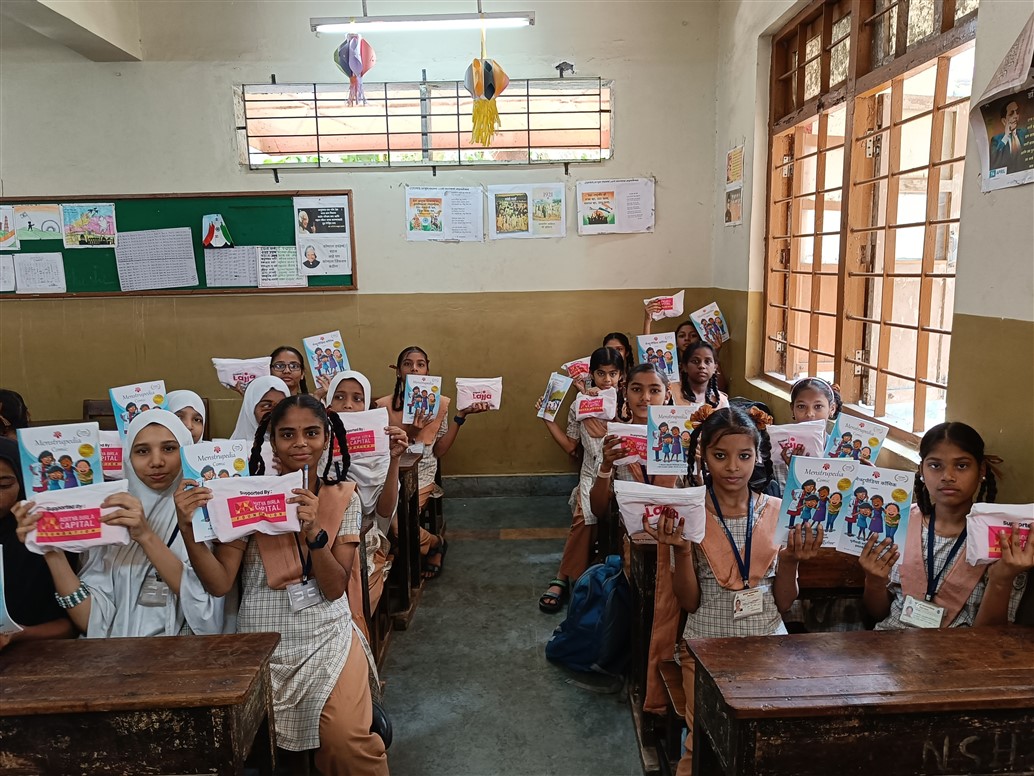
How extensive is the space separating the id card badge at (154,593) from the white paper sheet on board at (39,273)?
3872 mm

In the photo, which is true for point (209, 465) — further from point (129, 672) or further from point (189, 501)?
point (129, 672)

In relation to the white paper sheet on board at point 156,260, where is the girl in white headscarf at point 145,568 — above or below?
below

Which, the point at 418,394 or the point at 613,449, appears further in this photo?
the point at 418,394

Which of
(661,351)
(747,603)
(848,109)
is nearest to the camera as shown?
(747,603)

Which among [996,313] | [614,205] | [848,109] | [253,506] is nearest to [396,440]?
[253,506]

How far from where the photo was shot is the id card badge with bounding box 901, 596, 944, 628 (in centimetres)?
181

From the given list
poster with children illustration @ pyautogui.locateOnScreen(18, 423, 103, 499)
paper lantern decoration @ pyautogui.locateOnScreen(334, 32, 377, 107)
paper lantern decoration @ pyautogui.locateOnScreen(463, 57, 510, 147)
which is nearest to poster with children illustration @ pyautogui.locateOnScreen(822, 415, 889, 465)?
poster with children illustration @ pyautogui.locateOnScreen(18, 423, 103, 499)

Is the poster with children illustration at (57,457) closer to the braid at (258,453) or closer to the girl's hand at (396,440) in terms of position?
the braid at (258,453)

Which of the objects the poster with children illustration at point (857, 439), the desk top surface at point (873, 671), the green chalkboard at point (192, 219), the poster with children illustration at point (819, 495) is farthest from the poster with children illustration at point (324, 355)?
the desk top surface at point (873, 671)

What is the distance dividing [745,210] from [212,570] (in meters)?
3.60

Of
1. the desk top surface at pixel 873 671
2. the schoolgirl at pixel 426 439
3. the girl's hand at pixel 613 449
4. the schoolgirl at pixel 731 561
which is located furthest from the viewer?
the schoolgirl at pixel 426 439

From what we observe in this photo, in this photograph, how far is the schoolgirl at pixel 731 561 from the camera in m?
1.95

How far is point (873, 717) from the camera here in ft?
4.50

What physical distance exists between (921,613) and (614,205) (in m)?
3.56
